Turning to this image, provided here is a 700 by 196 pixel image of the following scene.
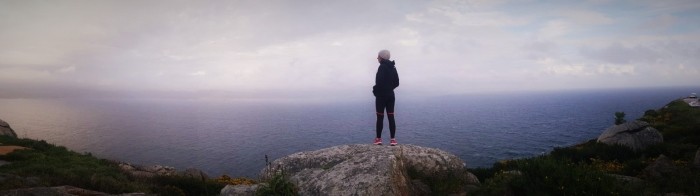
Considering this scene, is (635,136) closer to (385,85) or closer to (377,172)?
(385,85)

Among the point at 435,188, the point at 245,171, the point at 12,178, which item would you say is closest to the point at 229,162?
the point at 245,171

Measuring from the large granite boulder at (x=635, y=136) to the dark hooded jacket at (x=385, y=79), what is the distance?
1673 cm

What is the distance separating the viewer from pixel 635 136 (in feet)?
65.4

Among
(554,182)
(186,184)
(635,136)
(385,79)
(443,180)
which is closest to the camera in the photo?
(554,182)

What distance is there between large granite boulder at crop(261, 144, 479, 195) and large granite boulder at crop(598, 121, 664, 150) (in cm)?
1574

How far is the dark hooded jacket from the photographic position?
450 inches

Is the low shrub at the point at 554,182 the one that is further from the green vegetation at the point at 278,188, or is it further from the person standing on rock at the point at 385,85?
the green vegetation at the point at 278,188

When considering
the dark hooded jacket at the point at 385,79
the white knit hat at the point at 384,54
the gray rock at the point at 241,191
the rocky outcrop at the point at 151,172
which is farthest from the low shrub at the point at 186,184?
the white knit hat at the point at 384,54

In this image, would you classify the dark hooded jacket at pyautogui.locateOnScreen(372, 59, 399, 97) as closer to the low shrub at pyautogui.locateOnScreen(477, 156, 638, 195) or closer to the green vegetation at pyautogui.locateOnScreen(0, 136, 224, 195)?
the low shrub at pyautogui.locateOnScreen(477, 156, 638, 195)

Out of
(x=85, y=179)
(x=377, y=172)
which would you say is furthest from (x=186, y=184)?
(x=377, y=172)

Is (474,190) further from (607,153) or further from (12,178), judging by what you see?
(607,153)

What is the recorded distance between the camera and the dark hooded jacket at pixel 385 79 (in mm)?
11422

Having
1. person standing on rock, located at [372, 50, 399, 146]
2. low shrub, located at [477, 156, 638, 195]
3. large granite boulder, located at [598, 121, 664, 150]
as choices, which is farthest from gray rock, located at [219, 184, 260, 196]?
large granite boulder, located at [598, 121, 664, 150]

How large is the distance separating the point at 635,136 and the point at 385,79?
18.5 meters
